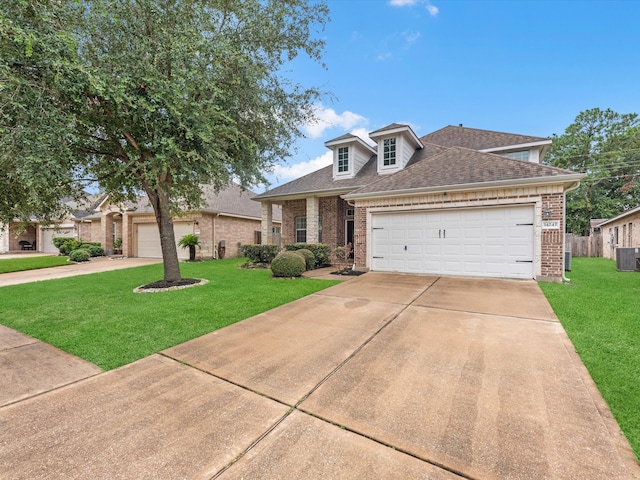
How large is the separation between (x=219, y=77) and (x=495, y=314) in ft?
25.8

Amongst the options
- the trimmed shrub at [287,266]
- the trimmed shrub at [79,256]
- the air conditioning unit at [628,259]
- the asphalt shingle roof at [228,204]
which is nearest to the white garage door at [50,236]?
the asphalt shingle roof at [228,204]

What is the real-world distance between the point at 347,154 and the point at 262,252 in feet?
20.4

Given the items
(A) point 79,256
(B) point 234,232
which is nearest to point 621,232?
(B) point 234,232

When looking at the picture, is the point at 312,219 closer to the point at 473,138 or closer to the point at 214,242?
the point at 214,242

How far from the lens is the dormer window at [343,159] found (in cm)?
1409

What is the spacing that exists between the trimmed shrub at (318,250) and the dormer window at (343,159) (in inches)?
161

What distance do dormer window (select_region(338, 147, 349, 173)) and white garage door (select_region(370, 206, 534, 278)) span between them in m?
4.73

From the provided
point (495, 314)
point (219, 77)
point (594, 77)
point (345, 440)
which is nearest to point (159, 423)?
point (345, 440)

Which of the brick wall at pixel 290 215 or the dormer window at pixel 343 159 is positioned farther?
the brick wall at pixel 290 215

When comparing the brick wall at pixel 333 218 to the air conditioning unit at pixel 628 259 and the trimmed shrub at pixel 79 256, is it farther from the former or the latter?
the trimmed shrub at pixel 79 256

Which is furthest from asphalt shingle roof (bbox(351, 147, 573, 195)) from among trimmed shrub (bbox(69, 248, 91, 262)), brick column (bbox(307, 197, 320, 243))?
trimmed shrub (bbox(69, 248, 91, 262))

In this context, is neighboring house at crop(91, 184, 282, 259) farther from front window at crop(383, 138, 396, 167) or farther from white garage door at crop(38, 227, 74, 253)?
front window at crop(383, 138, 396, 167)

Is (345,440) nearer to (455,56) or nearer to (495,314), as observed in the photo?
(495,314)

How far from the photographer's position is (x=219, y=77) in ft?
23.2
